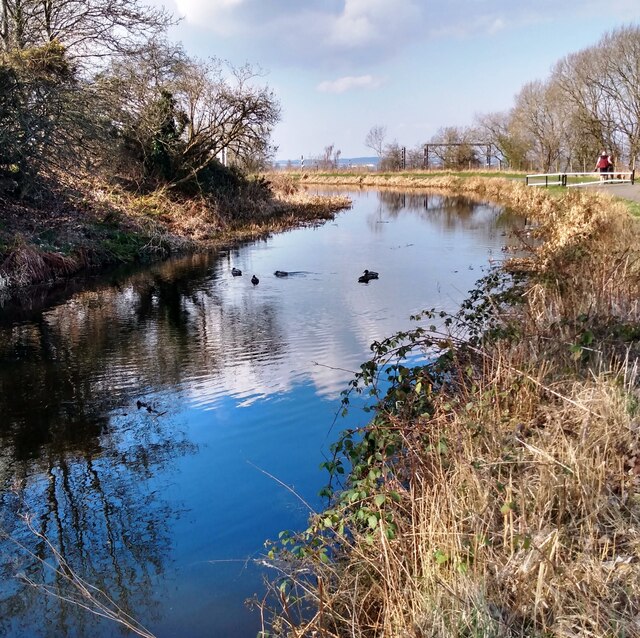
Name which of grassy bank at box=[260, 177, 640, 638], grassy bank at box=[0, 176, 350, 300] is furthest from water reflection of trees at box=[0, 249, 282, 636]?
grassy bank at box=[0, 176, 350, 300]

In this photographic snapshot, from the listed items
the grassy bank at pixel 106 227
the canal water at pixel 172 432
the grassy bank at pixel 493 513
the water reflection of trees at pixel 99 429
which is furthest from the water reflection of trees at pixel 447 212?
the grassy bank at pixel 493 513

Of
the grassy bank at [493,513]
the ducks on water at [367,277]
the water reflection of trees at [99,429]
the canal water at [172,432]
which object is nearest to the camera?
the grassy bank at [493,513]

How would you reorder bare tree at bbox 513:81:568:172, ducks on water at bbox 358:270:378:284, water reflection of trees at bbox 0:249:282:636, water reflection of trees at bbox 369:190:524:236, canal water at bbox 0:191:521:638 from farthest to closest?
bare tree at bbox 513:81:568:172
water reflection of trees at bbox 369:190:524:236
ducks on water at bbox 358:270:378:284
water reflection of trees at bbox 0:249:282:636
canal water at bbox 0:191:521:638

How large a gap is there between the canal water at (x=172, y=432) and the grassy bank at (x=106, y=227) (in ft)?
5.27

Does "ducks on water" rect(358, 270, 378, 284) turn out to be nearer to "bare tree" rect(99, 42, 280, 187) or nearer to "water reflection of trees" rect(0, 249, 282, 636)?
"water reflection of trees" rect(0, 249, 282, 636)

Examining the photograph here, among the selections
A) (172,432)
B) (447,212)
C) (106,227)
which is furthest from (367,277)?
(447,212)

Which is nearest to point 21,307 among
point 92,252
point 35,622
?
point 92,252

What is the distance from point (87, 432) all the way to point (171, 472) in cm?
123

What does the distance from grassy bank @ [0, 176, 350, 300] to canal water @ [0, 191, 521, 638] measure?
1606mm

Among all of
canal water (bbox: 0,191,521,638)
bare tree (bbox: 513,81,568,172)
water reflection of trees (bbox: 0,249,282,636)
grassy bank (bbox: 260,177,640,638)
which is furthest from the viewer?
bare tree (bbox: 513,81,568,172)

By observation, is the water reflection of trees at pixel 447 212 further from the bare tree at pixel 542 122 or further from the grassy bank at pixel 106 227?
the bare tree at pixel 542 122

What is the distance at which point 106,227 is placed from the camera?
16.1 m

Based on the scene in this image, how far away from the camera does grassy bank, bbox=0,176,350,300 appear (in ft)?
41.5

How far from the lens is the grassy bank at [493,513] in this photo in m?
2.52
